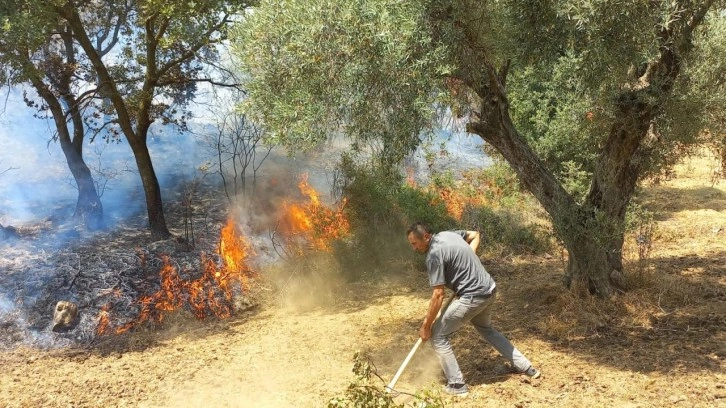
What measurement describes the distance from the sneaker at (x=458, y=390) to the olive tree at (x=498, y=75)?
265 cm

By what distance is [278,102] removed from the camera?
6.47 metres

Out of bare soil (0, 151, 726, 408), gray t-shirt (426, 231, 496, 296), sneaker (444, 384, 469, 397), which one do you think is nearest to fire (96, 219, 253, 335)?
bare soil (0, 151, 726, 408)

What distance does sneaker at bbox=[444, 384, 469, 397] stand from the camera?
5592 millimetres

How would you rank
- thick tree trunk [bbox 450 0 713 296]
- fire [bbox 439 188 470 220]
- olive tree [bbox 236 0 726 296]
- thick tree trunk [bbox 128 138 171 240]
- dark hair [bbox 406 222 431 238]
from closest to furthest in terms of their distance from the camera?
dark hair [bbox 406 222 431 238] < olive tree [bbox 236 0 726 296] < thick tree trunk [bbox 450 0 713 296] < thick tree trunk [bbox 128 138 171 240] < fire [bbox 439 188 470 220]

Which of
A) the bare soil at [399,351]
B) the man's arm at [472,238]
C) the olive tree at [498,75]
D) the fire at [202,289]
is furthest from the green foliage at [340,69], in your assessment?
the fire at [202,289]

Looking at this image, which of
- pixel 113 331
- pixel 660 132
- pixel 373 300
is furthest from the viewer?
pixel 373 300

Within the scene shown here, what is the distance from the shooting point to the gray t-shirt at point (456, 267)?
5496 millimetres

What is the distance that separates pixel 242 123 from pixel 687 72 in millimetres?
8596

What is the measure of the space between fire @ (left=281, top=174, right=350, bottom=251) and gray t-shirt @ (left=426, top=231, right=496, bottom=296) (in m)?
5.84

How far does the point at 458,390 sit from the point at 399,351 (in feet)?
5.71

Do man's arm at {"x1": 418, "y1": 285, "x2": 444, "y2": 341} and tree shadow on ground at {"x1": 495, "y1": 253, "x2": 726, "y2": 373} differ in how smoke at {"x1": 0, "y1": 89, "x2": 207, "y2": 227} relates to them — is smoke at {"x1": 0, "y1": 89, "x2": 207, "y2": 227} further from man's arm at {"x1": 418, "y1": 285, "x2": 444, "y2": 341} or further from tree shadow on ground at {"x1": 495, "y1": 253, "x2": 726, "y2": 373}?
man's arm at {"x1": 418, "y1": 285, "x2": 444, "y2": 341}

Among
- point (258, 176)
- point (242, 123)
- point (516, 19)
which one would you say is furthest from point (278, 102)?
point (258, 176)

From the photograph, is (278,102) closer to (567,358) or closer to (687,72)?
(567,358)

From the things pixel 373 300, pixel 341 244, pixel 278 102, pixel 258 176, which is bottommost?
pixel 373 300
